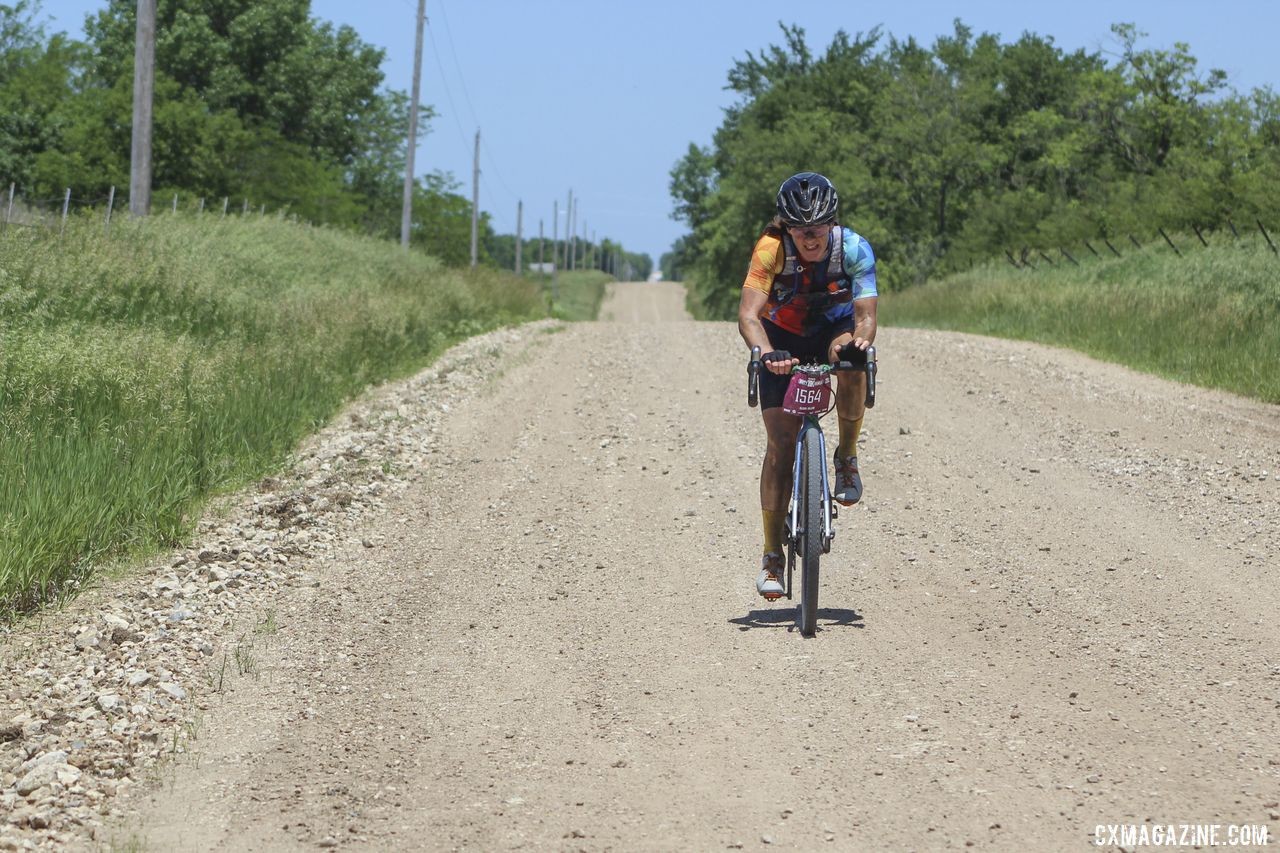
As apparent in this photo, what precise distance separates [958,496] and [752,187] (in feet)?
179

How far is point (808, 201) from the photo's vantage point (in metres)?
6.37

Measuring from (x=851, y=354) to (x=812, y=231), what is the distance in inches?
24.3

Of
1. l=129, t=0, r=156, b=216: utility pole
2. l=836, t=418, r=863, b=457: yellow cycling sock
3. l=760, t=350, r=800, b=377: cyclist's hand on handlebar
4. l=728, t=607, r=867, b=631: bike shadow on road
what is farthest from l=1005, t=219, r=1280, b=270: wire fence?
l=760, t=350, r=800, b=377: cyclist's hand on handlebar

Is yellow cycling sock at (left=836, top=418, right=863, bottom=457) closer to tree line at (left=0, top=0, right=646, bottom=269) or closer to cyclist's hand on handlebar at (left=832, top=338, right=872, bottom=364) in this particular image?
cyclist's hand on handlebar at (left=832, top=338, right=872, bottom=364)

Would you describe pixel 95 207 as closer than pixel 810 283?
No

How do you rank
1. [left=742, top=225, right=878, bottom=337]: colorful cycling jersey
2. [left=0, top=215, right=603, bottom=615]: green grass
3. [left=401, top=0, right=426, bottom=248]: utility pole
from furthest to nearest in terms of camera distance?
[left=401, top=0, right=426, bottom=248]: utility pole, [left=0, top=215, right=603, bottom=615]: green grass, [left=742, top=225, right=878, bottom=337]: colorful cycling jersey

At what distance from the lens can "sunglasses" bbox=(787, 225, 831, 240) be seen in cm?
645

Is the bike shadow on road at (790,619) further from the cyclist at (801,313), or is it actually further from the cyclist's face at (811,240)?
the cyclist's face at (811,240)

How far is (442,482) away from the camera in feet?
36.6

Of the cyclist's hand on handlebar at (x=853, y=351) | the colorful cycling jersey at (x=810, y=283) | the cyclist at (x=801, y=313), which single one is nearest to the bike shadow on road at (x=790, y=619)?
the cyclist at (x=801, y=313)

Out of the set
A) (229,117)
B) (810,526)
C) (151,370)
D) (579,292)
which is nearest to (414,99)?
(229,117)

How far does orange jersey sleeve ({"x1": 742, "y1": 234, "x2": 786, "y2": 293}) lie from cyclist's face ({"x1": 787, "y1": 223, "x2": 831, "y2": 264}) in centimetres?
9

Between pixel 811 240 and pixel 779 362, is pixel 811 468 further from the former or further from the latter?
pixel 811 240

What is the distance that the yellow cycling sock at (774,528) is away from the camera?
7.12m
